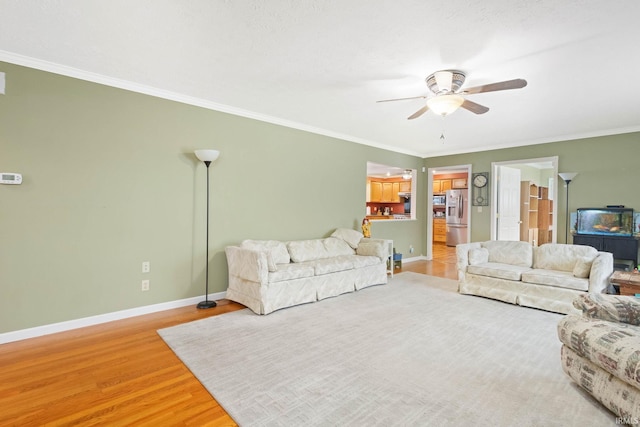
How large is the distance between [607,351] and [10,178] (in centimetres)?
466

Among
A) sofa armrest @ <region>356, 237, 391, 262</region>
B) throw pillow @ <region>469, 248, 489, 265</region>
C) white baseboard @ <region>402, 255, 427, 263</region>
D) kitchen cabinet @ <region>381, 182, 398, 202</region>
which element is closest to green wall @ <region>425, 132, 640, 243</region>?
throw pillow @ <region>469, 248, 489, 265</region>

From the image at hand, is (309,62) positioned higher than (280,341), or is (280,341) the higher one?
(309,62)

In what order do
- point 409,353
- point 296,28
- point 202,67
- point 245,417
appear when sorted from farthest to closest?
point 202,67
point 409,353
point 296,28
point 245,417

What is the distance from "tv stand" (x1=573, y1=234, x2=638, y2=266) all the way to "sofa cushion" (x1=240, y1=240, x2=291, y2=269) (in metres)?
4.89

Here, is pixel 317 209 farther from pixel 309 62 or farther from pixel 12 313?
pixel 12 313

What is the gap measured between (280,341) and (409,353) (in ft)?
3.71

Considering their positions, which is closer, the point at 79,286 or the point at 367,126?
the point at 79,286

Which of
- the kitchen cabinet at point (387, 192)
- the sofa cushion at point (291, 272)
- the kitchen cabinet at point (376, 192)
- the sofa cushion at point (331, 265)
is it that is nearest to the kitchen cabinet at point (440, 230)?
the kitchen cabinet at point (387, 192)

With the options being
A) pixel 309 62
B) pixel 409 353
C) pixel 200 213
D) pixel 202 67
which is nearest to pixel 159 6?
pixel 202 67

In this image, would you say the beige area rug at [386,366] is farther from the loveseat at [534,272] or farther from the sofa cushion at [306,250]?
the sofa cushion at [306,250]

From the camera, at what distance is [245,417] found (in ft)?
5.82

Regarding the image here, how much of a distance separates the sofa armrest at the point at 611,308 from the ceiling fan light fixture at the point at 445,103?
1.95 metres

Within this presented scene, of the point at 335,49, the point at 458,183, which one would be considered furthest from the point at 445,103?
the point at 458,183

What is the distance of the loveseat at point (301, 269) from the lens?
3494mm
